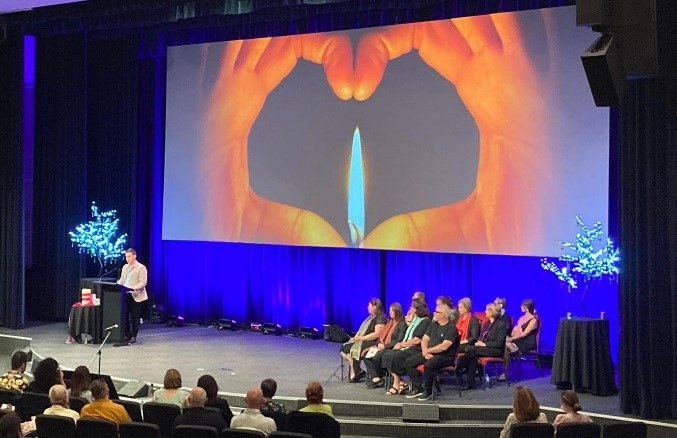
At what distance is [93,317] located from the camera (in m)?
13.4

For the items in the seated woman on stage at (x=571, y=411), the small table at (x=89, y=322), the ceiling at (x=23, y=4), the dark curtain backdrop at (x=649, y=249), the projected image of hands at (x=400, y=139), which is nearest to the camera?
the seated woman on stage at (x=571, y=411)

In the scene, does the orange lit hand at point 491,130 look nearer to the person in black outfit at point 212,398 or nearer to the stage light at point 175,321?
the stage light at point 175,321

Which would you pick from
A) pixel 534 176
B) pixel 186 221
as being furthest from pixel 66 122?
pixel 534 176

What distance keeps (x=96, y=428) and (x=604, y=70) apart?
14.8 ft

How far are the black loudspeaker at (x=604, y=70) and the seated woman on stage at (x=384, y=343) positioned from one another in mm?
3956

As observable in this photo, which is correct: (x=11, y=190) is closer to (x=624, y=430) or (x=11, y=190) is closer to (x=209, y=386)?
(x=209, y=386)

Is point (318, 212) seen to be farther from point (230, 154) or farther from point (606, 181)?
point (606, 181)

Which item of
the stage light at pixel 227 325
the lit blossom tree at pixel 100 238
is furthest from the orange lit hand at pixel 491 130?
the lit blossom tree at pixel 100 238

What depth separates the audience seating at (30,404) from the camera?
7840mm

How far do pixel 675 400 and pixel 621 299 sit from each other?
3.51ft

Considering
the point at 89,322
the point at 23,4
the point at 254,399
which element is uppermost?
the point at 23,4

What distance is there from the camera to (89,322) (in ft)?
44.1

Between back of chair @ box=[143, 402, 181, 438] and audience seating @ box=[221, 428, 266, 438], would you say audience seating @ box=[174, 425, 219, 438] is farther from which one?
back of chair @ box=[143, 402, 181, 438]

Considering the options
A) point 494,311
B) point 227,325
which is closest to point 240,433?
point 494,311
